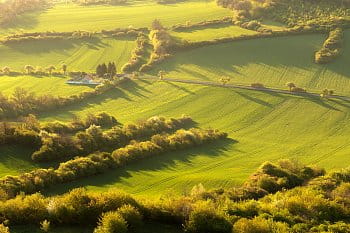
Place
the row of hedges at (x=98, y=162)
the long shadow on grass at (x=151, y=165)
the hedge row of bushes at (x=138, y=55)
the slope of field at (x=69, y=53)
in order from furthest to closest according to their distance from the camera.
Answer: the slope of field at (x=69, y=53) → the hedge row of bushes at (x=138, y=55) → the long shadow on grass at (x=151, y=165) → the row of hedges at (x=98, y=162)

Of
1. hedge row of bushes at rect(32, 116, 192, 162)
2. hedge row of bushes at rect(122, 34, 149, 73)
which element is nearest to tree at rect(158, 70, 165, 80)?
hedge row of bushes at rect(122, 34, 149, 73)

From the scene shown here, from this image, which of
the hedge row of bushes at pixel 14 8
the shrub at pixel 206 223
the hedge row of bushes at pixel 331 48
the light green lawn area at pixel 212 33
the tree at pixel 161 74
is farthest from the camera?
the hedge row of bushes at pixel 14 8

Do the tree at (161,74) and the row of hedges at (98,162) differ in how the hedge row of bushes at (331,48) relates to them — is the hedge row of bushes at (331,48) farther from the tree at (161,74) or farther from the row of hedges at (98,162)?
the row of hedges at (98,162)

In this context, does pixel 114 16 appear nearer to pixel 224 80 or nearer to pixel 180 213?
pixel 224 80

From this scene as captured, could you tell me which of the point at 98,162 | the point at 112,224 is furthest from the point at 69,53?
the point at 112,224

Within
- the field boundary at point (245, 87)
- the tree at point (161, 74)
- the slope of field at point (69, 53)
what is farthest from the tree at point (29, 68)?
the tree at point (161, 74)

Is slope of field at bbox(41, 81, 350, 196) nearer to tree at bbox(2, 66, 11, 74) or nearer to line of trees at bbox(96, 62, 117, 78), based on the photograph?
line of trees at bbox(96, 62, 117, 78)

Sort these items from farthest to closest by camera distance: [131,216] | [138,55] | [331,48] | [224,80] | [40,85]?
1. [138,55]
2. [331,48]
3. [40,85]
4. [224,80]
5. [131,216]
